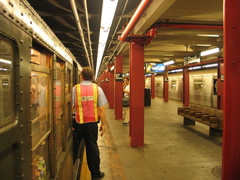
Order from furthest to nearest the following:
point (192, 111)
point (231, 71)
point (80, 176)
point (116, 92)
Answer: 1. point (116, 92)
2. point (192, 111)
3. point (80, 176)
4. point (231, 71)

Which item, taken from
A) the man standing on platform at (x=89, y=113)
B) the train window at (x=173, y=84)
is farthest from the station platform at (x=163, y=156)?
the train window at (x=173, y=84)

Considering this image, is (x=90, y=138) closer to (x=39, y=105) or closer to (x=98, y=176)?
(x=98, y=176)

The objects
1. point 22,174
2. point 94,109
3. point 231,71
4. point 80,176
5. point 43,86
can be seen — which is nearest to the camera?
point 22,174

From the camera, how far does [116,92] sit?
9023 mm

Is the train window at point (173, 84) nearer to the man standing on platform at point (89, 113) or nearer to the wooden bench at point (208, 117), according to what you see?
the wooden bench at point (208, 117)

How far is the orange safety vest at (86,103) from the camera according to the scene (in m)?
3.26

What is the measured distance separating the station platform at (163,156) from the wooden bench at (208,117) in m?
0.29

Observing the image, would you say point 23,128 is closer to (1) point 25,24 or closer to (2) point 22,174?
(2) point 22,174

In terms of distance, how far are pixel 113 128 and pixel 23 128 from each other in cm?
589

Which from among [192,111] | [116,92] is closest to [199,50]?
[192,111]

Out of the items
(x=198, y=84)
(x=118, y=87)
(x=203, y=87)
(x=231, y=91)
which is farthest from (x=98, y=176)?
(x=198, y=84)

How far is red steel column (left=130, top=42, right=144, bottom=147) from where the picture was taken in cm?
497

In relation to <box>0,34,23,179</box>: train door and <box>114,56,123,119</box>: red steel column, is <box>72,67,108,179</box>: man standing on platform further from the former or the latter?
<box>114,56,123,119</box>: red steel column

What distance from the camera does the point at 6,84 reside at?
1251mm
